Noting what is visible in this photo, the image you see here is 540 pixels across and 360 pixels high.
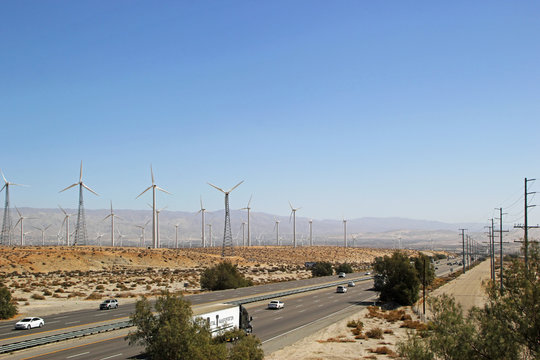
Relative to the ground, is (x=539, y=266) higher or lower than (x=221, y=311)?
higher

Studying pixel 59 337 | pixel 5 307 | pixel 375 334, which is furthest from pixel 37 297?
pixel 375 334

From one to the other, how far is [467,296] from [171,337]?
65472 millimetres

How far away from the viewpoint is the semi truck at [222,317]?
1256 inches

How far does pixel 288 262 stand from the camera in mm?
178500

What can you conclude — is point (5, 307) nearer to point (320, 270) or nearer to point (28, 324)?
point (28, 324)

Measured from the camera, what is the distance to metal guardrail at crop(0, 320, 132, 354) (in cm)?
3244

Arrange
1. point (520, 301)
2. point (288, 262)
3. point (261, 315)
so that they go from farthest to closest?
point (288, 262), point (261, 315), point (520, 301)

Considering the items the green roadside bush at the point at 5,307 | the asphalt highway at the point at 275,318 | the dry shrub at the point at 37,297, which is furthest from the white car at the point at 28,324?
the dry shrub at the point at 37,297

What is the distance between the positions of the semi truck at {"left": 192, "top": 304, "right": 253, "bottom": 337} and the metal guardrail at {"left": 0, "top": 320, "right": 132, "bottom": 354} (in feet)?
19.9

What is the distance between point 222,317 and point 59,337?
1282cm

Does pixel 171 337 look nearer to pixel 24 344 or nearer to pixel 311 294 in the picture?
pixel 24 344

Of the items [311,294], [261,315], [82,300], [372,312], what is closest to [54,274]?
[82,300]

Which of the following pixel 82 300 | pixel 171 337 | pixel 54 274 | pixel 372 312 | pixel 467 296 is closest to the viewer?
pixel 171 337

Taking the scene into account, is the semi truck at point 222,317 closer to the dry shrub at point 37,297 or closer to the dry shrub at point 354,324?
the dry shrub at point 354,324
